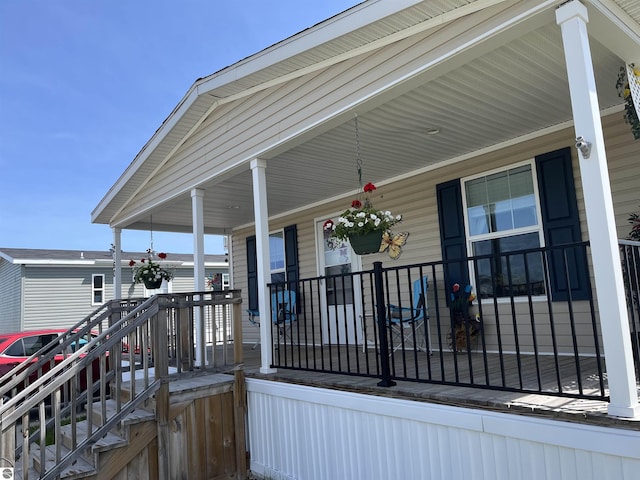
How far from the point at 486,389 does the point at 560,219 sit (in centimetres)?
215

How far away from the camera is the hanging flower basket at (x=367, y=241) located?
12.4 feet

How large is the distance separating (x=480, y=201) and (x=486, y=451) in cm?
298

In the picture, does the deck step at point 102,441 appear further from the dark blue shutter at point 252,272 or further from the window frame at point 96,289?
the window frame at point 96,289

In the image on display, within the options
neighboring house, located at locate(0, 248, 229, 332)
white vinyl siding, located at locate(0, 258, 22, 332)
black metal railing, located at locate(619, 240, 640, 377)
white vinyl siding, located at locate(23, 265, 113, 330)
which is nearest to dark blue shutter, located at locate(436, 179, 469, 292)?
black metal railing, located at locate(619, 240, 640, 377)

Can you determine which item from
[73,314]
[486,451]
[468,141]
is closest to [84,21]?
[73,314]

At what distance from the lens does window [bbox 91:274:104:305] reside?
49.7ft

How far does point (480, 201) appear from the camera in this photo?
4965 mm

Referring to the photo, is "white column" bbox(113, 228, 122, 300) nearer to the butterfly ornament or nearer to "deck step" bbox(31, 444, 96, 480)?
"deck step" bbox(31, 444, 96, 480)

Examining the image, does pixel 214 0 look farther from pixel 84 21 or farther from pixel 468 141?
pixel 468 141

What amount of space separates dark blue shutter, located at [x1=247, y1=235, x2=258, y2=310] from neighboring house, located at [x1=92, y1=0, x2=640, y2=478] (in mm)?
1566

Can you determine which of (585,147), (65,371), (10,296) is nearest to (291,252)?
(65,371)

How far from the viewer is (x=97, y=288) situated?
50.0 ft

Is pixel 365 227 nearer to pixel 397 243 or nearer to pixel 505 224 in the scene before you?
pixel 505 224

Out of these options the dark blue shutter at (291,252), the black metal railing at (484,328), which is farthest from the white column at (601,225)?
the dark blue shutter at (291,252)
